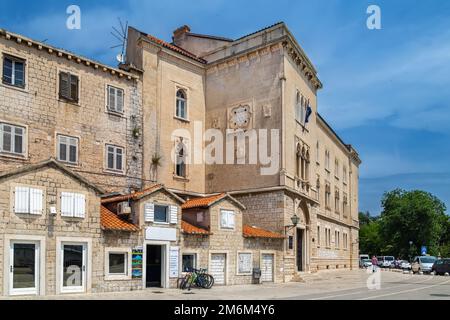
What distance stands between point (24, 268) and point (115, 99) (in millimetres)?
14611

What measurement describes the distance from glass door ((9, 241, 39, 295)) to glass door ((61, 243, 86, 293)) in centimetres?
112

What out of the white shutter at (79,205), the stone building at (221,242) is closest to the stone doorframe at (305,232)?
the stone building at (221,242)

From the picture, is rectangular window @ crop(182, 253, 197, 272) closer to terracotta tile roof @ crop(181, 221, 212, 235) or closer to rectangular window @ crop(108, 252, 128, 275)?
terracotta tile roof @ crop(181, 221, 212, 235)

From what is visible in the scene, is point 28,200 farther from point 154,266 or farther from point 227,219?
point 227,219

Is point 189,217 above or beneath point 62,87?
beneath

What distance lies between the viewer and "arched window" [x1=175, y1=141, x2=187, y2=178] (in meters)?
36.0

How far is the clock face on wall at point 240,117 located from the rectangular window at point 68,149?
1191cm

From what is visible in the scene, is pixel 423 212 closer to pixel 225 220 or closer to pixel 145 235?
pixel 225 220

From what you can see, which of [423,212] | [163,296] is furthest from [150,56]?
[423,212]

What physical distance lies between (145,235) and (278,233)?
11434 millimetres

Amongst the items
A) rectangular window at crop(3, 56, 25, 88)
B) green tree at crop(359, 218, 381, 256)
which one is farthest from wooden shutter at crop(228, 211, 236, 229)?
green tree at crop(359, 218, 381, 256)

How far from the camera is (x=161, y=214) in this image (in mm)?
25734

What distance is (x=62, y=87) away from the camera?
2950 cm

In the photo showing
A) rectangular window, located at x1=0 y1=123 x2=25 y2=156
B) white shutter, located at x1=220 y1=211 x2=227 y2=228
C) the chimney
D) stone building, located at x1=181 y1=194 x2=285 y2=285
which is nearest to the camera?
rectangular window, located at x1=0 y1=123 x2=25 y2=156
